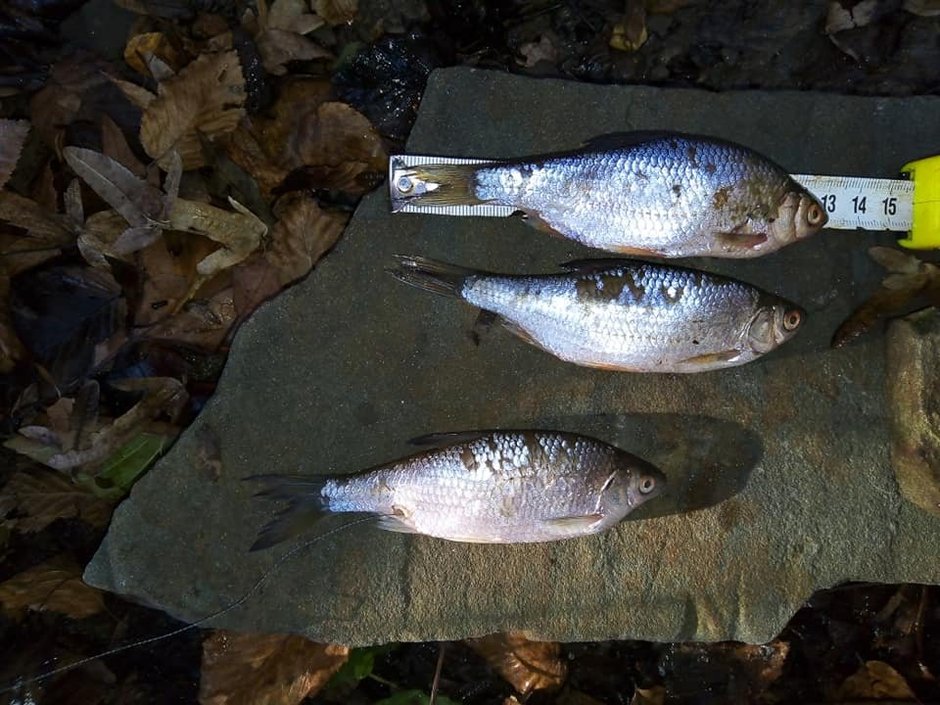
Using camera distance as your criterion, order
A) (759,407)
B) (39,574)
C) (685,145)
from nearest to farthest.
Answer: (685,145) → (759,407) → (39,574)

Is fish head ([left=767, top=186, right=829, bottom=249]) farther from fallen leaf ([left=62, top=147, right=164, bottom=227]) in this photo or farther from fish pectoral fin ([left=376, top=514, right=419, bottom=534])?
fallen leaf ([left=62, top=147, right=164, bottom=227])

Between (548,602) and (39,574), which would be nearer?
(548,602)

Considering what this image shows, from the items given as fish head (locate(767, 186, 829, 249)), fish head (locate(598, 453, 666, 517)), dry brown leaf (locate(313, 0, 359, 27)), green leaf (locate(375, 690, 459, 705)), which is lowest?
green leaf (locate(375, 690, 459, 705))

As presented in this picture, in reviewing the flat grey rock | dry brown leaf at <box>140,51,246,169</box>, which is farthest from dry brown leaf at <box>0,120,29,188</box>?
the flat grey rock

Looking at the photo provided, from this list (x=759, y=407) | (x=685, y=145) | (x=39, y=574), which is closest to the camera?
(x=685, y=145)

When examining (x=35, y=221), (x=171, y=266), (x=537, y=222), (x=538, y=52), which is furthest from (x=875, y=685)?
(x=35, y=221)

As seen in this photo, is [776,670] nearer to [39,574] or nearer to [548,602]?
[548,602]

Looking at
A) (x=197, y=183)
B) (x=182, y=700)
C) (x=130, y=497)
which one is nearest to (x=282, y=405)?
(x=130, y=497)
